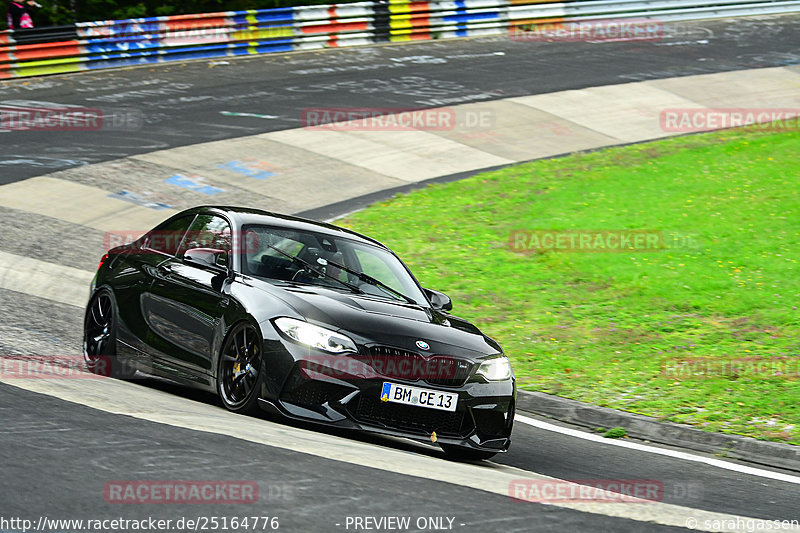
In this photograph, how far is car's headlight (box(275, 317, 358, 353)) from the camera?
6773 mm

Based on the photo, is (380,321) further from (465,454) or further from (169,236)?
(169,236)

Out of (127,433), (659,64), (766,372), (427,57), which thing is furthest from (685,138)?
(127,433)

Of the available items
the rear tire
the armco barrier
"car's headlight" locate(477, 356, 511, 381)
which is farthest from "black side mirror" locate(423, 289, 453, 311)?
the armco barrier

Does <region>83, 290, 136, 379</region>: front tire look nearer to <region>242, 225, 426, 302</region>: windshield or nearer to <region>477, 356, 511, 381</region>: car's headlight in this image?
<region>242, 225, 426, 302</region>: windshield

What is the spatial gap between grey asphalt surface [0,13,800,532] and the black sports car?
0.45m

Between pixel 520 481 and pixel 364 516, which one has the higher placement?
pixel 364 516

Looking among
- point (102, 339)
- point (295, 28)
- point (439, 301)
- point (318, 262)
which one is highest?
point (295, 28)

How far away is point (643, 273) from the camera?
13.1m

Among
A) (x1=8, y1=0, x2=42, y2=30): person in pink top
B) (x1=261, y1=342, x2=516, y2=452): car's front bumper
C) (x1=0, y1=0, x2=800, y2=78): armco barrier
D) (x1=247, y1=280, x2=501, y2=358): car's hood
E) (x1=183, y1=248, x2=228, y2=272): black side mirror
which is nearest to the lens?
(x1=261, y1=342, x2=516, y2=452): car's front bumper

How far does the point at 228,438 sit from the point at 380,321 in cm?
152

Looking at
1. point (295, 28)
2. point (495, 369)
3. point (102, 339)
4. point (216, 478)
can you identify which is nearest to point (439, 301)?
point (495, 369)

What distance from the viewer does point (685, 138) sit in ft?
70.3

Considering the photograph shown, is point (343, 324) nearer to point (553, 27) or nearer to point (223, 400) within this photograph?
point (223, 400)

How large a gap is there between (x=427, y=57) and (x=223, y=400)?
20914mm
